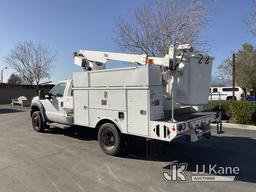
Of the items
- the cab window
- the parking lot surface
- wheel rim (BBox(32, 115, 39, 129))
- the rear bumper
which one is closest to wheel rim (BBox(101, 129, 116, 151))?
the parking lot surface

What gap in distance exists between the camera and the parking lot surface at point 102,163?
523 centimetres

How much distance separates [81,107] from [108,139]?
1.36 m

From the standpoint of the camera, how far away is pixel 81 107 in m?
8.06

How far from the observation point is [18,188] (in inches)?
202

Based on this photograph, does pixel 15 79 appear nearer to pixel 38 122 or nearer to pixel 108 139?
pixel 38 122

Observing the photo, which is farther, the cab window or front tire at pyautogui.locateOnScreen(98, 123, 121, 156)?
the cab window

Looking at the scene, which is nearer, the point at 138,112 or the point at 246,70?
the point at 138,112

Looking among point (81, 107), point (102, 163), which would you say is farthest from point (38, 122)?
point (102, 163)

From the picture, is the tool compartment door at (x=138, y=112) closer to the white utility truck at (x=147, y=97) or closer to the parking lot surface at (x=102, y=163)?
the white utility truck at (x=147, y=97)

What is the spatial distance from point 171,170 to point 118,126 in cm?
172

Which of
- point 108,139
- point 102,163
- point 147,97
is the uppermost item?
point 147,97

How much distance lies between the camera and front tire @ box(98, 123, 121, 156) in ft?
23.1

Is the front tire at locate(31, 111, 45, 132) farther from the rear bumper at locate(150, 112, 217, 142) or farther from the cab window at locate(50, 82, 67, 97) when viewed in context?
the rear bumper at locate(150, 112, 217, 142)

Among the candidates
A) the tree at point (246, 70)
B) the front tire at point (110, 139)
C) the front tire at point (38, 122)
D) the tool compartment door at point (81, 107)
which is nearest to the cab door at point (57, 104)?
the front tire at point (38, 122)
